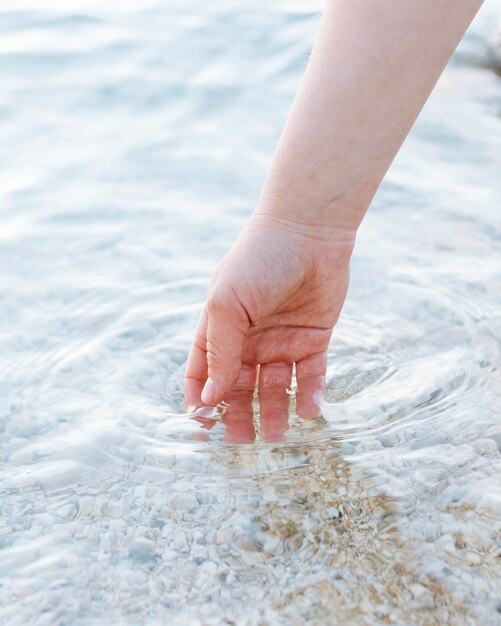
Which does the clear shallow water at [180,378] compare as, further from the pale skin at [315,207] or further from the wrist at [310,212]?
the wrist at [310,212]

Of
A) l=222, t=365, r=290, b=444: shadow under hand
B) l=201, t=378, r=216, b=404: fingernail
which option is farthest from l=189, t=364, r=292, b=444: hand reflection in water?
l=201, t=378, r=216, b=404: fingernail

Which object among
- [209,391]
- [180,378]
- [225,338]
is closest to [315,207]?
[225,338]

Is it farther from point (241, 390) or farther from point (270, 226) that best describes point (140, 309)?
point (270, 226)

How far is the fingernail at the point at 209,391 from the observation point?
112 inches

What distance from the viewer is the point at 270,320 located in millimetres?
3035

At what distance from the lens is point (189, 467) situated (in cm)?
286

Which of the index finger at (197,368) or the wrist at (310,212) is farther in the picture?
the index finger at (197,368)

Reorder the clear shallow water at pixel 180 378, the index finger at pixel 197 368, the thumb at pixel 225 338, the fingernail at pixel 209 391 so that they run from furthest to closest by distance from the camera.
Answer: the index finger at pixel 197 368, the fingernail at pixel 209 391, the thumb at pixel 225 338, the clear shallow water at pixel 180 378

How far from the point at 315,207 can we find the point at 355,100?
370 millimetres

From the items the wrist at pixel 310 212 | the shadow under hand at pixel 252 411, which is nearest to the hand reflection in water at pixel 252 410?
the shadow under hand at pixel 252 411

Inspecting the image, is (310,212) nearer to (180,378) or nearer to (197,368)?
(197,368)

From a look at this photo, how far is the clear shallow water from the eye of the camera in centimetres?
240

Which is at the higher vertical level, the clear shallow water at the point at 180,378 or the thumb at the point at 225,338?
the thumb at the point at 225,338

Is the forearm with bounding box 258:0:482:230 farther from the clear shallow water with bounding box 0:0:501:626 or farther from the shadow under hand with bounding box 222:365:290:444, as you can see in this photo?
the clear shallow water with bounding box 0:0:501:626
